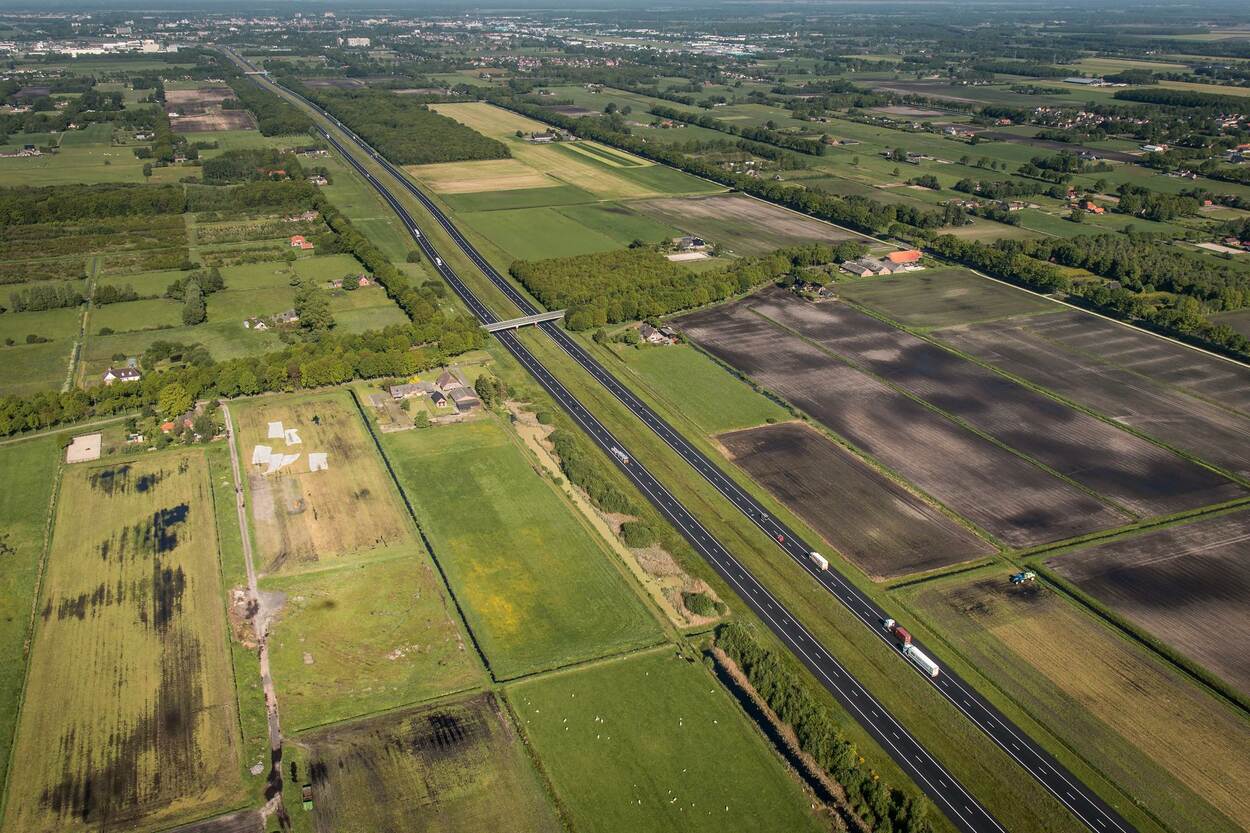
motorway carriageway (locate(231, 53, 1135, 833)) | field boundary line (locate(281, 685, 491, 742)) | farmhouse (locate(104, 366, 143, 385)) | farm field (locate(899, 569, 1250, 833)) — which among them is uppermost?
farm field (locate(899, 569, 1250, 833))

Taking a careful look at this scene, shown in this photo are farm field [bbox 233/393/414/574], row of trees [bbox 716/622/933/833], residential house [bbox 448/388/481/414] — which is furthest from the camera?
residential house [bbox 448/388/481/414]

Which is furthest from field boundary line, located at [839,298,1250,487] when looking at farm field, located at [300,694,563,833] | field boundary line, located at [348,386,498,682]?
farm field, located at [300,694,563,833]

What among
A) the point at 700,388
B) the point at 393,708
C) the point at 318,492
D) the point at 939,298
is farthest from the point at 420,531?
the point at 939,298

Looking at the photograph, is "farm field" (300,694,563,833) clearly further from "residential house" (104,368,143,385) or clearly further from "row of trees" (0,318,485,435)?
"residential house" (104,368,143,385)

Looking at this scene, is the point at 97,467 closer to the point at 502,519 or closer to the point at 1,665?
the point at 1,665

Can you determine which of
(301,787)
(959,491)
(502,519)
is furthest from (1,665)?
(959,491)

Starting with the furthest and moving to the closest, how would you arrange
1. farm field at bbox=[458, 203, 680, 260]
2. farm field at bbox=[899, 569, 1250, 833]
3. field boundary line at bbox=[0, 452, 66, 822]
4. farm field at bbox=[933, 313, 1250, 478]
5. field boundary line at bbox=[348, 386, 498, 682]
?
farm field at bbox=[458, 203, 680, 260], farm field at bbox=[933, 313, 1250, 478], field boundary line at bbox=[348, 386, 498, 682], farm field at bbox=[899, 569, 1250, 833], field boundary line at bbox=[0, 452, 66, 822]

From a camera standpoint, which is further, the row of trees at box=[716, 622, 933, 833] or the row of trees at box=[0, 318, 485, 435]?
the row of trees at box=[0, 318, 485, 435]
